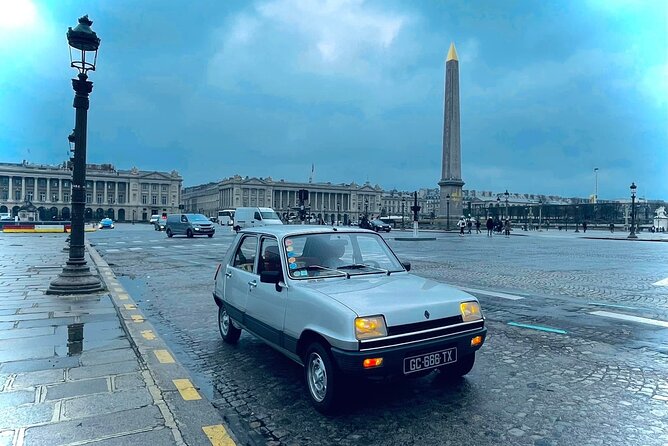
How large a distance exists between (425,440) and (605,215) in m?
88.5

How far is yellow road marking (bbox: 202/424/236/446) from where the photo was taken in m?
3.40

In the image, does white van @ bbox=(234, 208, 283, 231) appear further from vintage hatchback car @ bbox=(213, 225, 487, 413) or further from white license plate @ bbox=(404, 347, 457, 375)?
white license plate @ bbox=(404, 347, 457, 375)

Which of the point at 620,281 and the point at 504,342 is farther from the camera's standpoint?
the point at 620,281

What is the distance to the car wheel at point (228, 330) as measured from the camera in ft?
19.9

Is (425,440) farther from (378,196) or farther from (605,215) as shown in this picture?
(378,196)

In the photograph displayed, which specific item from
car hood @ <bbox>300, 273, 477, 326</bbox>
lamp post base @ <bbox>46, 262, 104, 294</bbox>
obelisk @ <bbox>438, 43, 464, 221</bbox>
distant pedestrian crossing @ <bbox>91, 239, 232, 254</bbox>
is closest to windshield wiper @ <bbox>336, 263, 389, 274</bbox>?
car hood @ <bbox>300, 273, 477, 326</bbox>

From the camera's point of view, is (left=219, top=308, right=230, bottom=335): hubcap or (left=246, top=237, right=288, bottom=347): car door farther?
(left=219, top=308, right=230, bottom=335): hubcap

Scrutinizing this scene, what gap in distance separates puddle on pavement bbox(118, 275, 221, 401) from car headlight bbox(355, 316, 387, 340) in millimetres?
1619

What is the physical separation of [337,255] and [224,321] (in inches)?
82.0

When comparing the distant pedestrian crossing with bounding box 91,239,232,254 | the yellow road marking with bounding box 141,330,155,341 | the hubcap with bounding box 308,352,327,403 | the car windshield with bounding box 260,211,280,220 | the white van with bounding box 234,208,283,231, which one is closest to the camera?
the hubcap with bounding box 308,352,327,403

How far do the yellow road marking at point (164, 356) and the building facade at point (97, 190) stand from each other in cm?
12605

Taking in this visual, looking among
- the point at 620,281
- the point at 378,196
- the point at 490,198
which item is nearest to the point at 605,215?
the point at 620,281

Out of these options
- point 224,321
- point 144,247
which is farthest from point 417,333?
point 144,247

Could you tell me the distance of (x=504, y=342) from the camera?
6.02 metres
